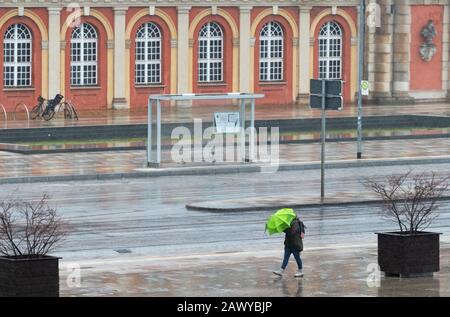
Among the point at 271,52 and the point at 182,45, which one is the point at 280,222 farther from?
the point at 271,52

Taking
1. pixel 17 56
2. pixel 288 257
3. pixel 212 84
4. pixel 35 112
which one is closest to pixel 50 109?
pixel 35 112

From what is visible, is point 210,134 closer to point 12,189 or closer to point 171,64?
point 12,189

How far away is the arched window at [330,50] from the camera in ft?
264

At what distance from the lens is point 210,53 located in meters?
77.5

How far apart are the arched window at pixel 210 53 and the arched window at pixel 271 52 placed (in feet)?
6.55

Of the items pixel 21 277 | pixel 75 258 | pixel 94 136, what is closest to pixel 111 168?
pixel 94 136

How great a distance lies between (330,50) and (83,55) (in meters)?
12.2

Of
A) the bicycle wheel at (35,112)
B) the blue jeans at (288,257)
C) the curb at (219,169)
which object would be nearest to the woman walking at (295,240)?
the blue jeans at (288,257)

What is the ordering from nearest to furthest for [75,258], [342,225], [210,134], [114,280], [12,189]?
[114,280], [75,258], [342,225], [12,189], [210,134]

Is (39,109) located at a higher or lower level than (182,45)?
lower

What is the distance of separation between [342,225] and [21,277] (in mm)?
13220

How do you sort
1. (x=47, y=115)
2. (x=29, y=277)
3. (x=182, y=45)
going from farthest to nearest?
1. (x=182, y=45)
2. (x=47, y=115)
3. (x=29, y=277)

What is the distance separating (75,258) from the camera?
3353 centimetres

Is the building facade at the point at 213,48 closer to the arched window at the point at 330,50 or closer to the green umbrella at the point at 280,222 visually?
the arched window at the point at 330,50
